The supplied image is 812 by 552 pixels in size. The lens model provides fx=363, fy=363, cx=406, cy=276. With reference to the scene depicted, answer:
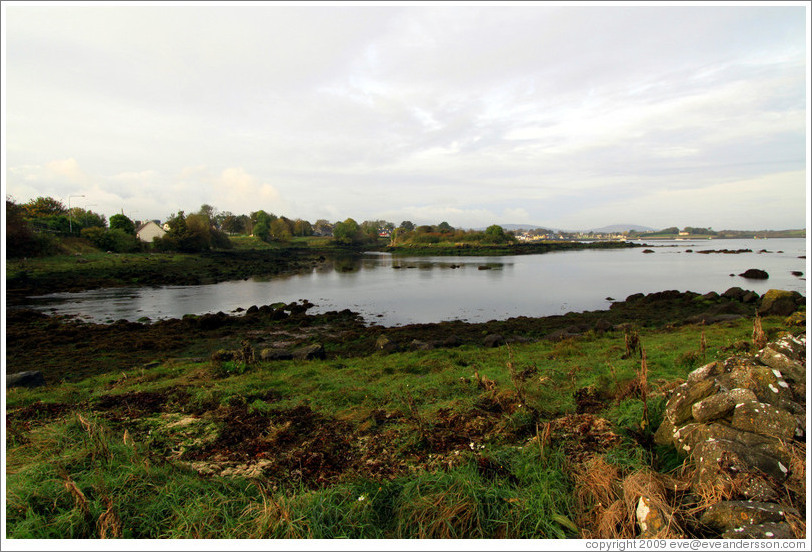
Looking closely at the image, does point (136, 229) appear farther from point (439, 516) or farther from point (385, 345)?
point (439, 516)

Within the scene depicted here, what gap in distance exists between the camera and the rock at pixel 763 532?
8.21 feet

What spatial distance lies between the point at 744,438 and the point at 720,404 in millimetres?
431

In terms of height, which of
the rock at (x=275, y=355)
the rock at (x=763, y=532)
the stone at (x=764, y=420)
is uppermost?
the stone at (x=764, y=420)

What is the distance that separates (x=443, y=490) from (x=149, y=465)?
10.3ft

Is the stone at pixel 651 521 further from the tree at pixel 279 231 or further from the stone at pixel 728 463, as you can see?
the tree at pixel 279 231

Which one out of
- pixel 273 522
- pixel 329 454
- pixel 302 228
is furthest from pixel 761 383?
pixel 302 228

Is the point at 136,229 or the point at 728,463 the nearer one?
the point at 728,463

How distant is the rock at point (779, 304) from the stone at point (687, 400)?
19.7 m

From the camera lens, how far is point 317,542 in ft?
8.45

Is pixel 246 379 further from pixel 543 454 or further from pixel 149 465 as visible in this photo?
pixel 543 454

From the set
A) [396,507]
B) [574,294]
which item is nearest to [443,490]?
[396,507]

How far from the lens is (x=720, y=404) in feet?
12.3

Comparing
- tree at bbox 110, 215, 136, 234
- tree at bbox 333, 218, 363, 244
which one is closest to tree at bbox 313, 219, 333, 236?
tree at bbox 333, 218, 363, 244

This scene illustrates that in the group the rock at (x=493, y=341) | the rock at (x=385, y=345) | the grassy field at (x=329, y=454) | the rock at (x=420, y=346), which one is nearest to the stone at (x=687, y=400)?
the grassy field at (x=329, y=454)
